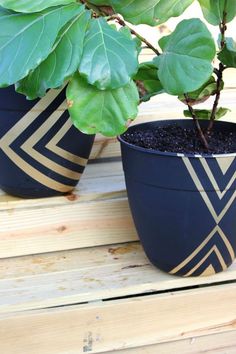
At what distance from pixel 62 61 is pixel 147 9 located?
225 mm

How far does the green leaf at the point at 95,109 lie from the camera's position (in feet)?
2.97

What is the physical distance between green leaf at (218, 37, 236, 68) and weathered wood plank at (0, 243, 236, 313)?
46cm

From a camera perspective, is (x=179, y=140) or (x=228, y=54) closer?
(x=228, y=54)

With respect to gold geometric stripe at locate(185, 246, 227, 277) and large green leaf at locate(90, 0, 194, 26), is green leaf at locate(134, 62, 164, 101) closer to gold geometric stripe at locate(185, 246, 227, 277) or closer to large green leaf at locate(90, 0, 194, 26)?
large green leaf at locate(90, 0, 194, 26)

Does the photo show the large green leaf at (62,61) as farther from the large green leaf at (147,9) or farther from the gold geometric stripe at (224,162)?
the gold geometric stripe at (224,162)

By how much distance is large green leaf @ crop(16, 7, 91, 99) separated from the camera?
87 centimetres

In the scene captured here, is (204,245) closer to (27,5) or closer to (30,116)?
(30,116)

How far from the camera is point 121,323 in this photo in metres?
1.05

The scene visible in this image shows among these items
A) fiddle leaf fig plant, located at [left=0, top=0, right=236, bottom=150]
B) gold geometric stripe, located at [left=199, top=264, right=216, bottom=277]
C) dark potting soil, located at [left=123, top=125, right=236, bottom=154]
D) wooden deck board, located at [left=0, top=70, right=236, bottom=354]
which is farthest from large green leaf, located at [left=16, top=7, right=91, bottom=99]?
gold geometric stripe, located at [left=199, top=264, right=216, bottom=277]

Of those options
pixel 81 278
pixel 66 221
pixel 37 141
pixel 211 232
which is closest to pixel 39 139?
pixel 37 141

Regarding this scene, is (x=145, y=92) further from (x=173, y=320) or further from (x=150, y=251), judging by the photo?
(x=173, y=320)

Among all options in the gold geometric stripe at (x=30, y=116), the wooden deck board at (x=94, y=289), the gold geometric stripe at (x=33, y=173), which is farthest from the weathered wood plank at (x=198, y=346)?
the gold geometric stripe at (x=30, y=116)

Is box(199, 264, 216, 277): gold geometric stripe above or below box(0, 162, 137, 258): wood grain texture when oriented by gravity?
below

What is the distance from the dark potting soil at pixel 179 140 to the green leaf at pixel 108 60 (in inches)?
8.5
